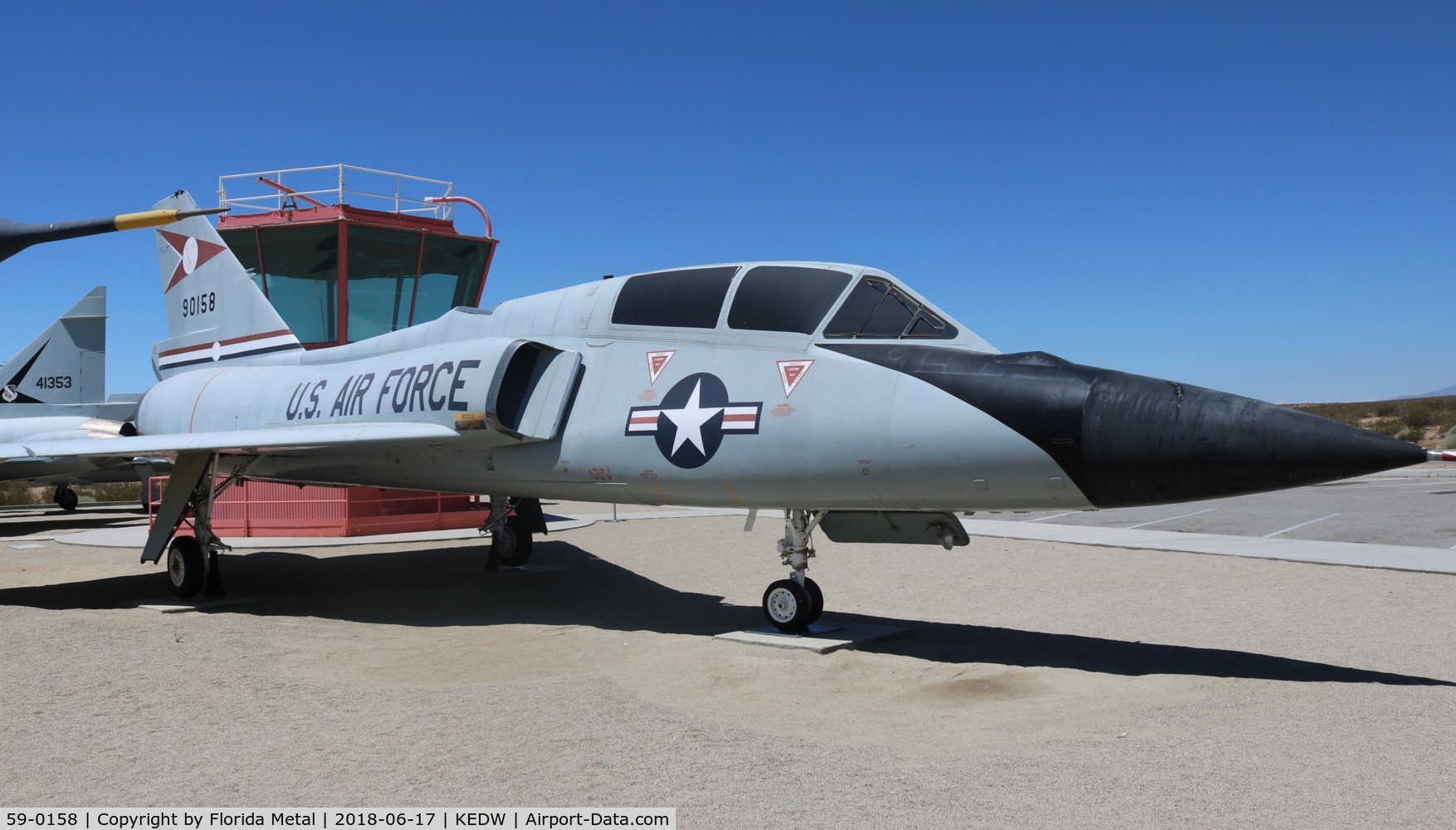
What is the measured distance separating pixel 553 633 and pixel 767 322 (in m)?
3.34

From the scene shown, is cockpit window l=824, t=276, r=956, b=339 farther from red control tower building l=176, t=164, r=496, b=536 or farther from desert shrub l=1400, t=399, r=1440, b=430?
desert shrub l=1400, t=399, r=1440, b=430

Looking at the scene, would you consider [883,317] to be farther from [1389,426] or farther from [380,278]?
[1389,426]

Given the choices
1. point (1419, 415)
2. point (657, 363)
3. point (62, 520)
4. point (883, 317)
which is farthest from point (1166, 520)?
point (1419, 415)

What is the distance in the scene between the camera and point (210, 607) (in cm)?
1098

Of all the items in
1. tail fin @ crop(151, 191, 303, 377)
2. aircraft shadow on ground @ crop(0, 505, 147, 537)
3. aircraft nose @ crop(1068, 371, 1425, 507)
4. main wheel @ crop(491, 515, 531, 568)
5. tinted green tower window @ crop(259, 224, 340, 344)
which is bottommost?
aircraft shadow on ground @ crop(0, 505, 147, 537)

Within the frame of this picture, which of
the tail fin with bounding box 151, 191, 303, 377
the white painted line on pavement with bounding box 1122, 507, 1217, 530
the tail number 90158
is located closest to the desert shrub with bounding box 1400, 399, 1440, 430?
the white painted line on pavement with bounding box 1122, 507, 1217, 530

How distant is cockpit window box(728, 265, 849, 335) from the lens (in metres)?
8.09

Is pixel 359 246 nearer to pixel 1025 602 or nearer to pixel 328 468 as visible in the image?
pixel 328 468

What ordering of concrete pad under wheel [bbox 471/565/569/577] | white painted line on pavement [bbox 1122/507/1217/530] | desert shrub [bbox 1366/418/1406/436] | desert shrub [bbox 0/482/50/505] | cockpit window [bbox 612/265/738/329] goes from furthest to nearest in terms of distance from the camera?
desert shrub [bbox 1366/418/1406/436]
desert shrub [bbox 0/482/50/505]
white painted line on pavement [bbox 1122/507/1217/530]
concrete pad under wheel [bbox 471/565/569/577]
cockpit window [bbox 612/265/738/329]

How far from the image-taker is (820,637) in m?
8.23

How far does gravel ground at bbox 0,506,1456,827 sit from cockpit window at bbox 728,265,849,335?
100 inches

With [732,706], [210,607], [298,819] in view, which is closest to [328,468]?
[210,607]

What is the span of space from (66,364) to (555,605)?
22.5 m

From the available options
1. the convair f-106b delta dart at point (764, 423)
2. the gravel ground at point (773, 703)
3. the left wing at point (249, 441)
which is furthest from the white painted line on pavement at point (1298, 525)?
the left wing at point (249, 441)
